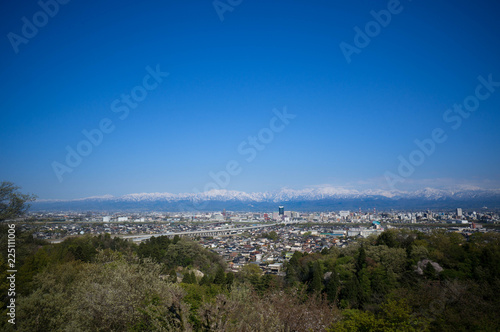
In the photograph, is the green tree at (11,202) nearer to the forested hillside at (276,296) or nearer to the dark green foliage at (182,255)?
the forested hillside at (276,296)

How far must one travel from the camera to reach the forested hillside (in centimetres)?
671

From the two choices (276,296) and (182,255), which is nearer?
(276,296)

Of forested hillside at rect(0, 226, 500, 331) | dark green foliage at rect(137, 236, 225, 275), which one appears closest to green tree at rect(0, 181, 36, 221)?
forested hillside at rect(0, 226, 500, 331)

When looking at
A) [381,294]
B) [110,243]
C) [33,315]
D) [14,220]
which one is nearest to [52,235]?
[110,243]

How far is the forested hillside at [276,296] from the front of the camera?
22.0 feet

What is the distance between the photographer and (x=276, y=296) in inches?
387

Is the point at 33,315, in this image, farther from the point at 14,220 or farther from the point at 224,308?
the point at 14,220

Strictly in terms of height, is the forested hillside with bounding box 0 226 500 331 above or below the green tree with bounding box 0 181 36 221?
below

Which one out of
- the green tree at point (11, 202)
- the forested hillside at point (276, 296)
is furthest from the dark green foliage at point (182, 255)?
the green tree at point (11, 202)

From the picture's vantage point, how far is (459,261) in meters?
17.8

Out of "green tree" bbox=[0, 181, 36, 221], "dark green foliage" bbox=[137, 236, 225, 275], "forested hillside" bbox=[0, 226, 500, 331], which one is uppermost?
"green tree" bbox=[0, 181, 36, 221]

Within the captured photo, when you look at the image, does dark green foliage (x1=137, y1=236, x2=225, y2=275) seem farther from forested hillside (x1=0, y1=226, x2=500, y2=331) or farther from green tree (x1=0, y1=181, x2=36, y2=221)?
green tree (x1=0, y1=181, x2=36, y2=221)

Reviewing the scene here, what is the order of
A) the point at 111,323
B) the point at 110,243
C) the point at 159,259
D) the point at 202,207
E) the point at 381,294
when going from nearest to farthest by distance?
the point at 111,323, the point at 381,294, the point at 159,259, the point at 110,243, the point at 202,207

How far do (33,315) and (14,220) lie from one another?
7.88 m
